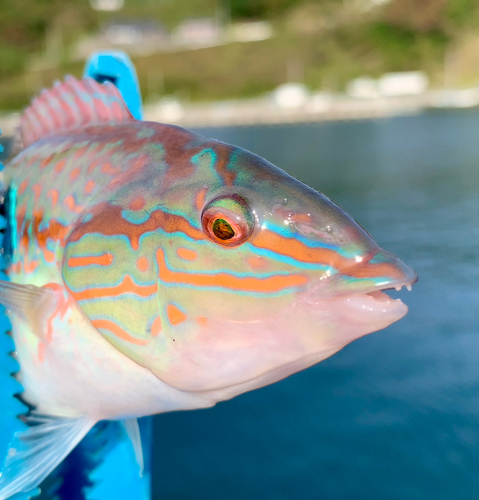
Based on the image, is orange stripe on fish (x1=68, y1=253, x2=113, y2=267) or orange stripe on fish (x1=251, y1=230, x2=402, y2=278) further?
orange stripe on fish (x1=68, y1=253, x2=113, y2=267)

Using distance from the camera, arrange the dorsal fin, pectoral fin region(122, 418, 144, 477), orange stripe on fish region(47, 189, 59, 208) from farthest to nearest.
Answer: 1. pectoral fin region(122, 418, 144, 477)
2. the dorsal fin
3. orange stripe on fish region(47, 189, 59, 208)

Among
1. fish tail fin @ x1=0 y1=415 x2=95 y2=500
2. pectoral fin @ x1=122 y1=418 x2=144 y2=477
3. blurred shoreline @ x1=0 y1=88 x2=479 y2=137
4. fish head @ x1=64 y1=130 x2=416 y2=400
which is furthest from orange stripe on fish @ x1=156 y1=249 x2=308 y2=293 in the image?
blurred shoreline @ x1=0 y1=88 x2=479 y2=137

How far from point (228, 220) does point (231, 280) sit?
0.43ft

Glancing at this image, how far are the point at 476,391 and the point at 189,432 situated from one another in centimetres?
135

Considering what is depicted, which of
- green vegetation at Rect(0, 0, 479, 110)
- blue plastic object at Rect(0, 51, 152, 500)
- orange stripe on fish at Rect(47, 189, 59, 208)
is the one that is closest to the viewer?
orange stripe on fish at Rect(47, 189, 59, 208)

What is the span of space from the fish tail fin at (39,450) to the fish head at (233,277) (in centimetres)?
43

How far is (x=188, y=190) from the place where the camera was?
1218mm

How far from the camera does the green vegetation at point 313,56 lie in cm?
6094

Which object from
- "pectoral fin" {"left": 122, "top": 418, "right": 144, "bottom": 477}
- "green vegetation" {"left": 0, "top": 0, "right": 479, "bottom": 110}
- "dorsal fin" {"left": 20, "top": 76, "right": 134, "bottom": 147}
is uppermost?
"dorsal fin" {"left": 20, "top": 76, "right": 134, "bottom": 147}

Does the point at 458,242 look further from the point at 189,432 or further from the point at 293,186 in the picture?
the point at 293,186

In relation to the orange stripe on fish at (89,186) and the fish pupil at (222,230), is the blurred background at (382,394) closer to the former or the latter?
the orange stripe on fish at (89,186)

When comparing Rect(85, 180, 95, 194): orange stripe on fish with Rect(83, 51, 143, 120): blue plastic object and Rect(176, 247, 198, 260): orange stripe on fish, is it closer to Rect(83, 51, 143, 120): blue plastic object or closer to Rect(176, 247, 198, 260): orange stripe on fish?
Rect(176, 247, 198, 260): orange stripe on fish

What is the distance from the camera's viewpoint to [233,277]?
115 centimetres

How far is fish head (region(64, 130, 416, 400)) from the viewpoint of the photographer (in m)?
1.12
